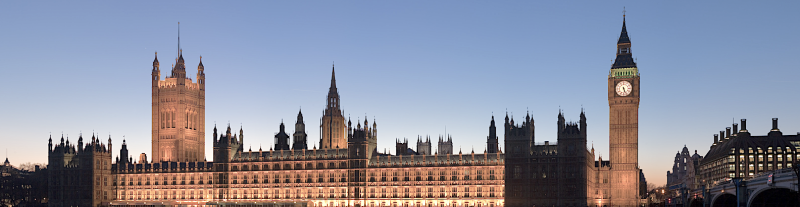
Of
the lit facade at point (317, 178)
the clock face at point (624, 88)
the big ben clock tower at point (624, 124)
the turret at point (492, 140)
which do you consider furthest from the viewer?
the turret at point (492, 140)

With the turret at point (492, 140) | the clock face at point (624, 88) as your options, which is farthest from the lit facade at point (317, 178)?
the clock face at point (624, 88)

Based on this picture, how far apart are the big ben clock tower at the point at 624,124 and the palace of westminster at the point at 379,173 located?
0.19 meters

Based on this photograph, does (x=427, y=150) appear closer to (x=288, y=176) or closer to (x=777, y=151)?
(x=288, y=176)

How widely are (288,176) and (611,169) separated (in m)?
62.7

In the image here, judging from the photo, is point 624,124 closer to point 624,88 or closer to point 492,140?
point 624,88

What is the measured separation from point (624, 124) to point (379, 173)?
4804 centimetres

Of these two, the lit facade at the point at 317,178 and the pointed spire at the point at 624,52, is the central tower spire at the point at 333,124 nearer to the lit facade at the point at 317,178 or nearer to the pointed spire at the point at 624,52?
the lit facade at the point at 317,178

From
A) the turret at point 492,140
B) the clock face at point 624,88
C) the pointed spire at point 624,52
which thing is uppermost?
the pointed spire at point 624,52

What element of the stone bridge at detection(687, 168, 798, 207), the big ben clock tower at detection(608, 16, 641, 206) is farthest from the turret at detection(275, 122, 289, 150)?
the stone bridge at detection(687, 168, 798, 207)

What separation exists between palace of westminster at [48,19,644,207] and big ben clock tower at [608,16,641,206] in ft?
0.63

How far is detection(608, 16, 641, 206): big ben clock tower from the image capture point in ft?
503

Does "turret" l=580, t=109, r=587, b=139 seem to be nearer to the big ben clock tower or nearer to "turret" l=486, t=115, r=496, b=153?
the big ben clock tower

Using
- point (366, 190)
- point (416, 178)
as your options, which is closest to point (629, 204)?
point (416, 178)

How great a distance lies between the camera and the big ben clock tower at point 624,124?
503ft
